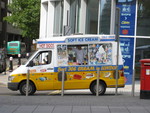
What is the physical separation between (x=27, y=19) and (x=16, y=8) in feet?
13.8

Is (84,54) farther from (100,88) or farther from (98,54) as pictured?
(100,88)

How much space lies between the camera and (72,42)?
45.8 feet

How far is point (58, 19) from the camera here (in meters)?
27.3

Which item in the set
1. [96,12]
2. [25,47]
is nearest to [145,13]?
[96,12]

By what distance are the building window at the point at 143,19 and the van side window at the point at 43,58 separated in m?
7.07

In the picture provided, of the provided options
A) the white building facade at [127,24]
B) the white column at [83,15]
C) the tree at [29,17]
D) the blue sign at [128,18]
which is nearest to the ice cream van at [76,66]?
the white building facade at [127,24]

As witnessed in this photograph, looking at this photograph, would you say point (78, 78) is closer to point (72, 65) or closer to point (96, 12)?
point (72, 65)

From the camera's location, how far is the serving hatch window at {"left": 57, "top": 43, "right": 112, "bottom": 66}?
13984 millimetres

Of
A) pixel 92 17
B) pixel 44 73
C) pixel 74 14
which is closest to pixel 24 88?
pixel 44 73

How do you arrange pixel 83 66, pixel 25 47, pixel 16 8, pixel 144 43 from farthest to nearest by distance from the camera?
pixel 25 47 → pixel 16 8 → pixel 144 43 → pixel 83 66

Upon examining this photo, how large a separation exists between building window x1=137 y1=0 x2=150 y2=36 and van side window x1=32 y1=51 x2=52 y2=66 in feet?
23.2

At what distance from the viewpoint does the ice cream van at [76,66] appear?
13914 millimetres

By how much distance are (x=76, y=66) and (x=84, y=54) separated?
1.97ft

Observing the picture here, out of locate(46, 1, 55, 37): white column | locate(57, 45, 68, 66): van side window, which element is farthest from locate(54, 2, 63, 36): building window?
locate(57, 45, 68, 66): van side window
